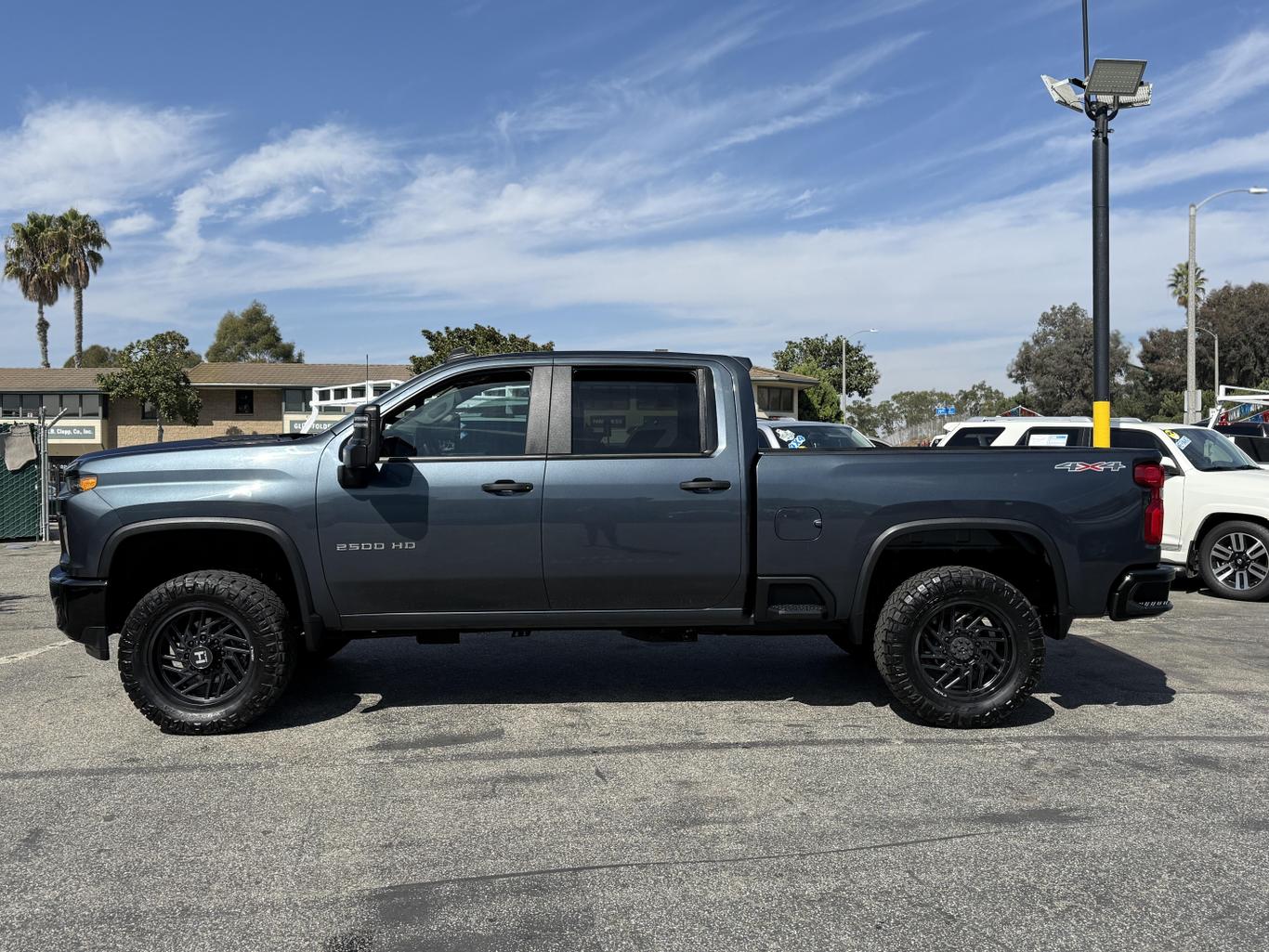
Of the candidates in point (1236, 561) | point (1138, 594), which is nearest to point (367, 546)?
point (1138, 594)

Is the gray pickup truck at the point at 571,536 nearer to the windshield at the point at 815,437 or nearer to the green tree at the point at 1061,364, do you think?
the windshield at the point at 815,437

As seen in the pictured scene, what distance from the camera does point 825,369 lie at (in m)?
72.7

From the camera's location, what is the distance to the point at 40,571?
41.9 feet

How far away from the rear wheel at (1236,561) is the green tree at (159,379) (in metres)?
44.0

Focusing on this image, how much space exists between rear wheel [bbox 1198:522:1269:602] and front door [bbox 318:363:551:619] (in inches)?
306

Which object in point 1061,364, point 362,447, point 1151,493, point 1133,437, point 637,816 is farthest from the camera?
point 1061,364

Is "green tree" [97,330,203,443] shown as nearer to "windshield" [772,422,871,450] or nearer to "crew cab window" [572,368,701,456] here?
"windshield" [772,422,871,450]

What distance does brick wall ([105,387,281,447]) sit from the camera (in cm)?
5031

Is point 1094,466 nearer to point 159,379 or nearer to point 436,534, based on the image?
point 436,534

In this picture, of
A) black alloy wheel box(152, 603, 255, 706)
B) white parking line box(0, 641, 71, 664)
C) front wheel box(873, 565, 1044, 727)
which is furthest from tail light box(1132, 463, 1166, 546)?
white parking line box(0, 641, 71, 664)

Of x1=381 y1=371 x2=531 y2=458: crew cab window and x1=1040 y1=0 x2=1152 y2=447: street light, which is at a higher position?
x1=1040 y1=0 x2=1152 y2=447: street light

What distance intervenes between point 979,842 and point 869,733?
57.8 inches

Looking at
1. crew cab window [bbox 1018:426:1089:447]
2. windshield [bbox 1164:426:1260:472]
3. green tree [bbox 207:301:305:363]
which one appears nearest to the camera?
windshield [bbox 1164:426:1260:472]

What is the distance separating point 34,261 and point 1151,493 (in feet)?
204
